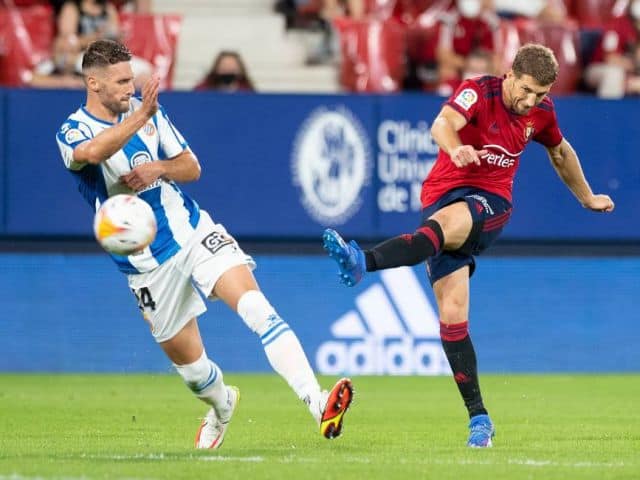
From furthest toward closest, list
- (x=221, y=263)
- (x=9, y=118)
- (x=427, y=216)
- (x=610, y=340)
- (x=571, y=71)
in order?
1. (x=571, y=71)
2. (x=610, y=340)
3. (x=9, y=118)
4. (x=427, y=216)
5. (x=221, y=263)

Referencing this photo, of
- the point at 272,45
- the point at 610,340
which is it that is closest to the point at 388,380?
the point at 610,340

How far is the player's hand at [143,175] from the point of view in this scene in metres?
8.00

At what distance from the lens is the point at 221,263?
802 centimetres

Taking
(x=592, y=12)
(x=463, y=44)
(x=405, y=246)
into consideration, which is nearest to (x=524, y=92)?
(x=405, y=246)

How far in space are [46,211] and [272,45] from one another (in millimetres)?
3759

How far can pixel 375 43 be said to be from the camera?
15648 mm

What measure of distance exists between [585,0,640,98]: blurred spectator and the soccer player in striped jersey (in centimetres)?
829

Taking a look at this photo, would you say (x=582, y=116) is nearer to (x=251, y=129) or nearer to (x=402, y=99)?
(x=402, y=99)

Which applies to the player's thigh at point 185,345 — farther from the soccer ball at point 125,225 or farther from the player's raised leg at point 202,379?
the soccer ball at point 125,225

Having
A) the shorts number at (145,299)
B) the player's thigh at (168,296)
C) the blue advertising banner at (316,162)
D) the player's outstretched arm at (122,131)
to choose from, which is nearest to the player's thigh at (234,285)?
the player's thigh at (168,296)

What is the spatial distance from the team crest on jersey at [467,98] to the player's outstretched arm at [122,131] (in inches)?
70.9

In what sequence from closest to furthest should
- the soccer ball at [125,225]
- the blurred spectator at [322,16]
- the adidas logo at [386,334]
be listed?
the soccer ball at [125,225] → the adidas logo at [386,334] → the blurred spectator at [322,16]

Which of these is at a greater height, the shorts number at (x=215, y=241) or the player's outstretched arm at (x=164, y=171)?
the player's outstretched arm at (x=164, y=171)

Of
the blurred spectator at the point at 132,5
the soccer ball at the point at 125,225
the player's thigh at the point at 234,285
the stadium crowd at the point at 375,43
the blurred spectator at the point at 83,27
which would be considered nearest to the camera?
the soccer ball at the point at 125,225
